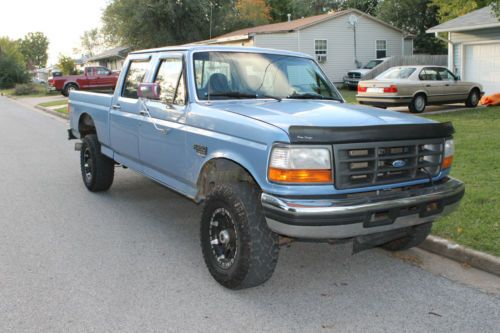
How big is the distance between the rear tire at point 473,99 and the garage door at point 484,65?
1.88 meters

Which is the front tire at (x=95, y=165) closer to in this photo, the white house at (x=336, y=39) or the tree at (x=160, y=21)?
the white house at (x=336, y=39)

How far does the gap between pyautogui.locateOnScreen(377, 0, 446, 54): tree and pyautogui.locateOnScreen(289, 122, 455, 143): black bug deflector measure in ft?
122

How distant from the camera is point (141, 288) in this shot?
4.25 m

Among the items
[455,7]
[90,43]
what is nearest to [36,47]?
[90,43]

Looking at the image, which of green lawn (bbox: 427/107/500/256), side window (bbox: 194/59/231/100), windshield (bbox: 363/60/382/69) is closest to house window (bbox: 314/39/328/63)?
windshield (bbox: 363/60/382/69)

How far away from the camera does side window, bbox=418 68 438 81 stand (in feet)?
54.9

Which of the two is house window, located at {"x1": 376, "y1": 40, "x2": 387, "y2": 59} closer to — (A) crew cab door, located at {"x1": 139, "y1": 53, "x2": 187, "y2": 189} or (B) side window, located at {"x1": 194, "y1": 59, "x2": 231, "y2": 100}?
(A) crew cab door, located at {"x1": 139, "y1": 53, "x2": 187, "y2": 189}

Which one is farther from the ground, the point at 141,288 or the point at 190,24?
the point at 190,24

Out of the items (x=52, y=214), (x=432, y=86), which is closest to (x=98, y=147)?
(x=52, y=214)

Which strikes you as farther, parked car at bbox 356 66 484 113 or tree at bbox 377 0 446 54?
tree at bbox 377 0 446 54

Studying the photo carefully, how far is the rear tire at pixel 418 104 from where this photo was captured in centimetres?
1633

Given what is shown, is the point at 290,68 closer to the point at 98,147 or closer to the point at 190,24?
the point at 98,147

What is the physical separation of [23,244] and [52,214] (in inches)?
45.5

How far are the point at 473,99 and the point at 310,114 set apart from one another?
50.3 feet
